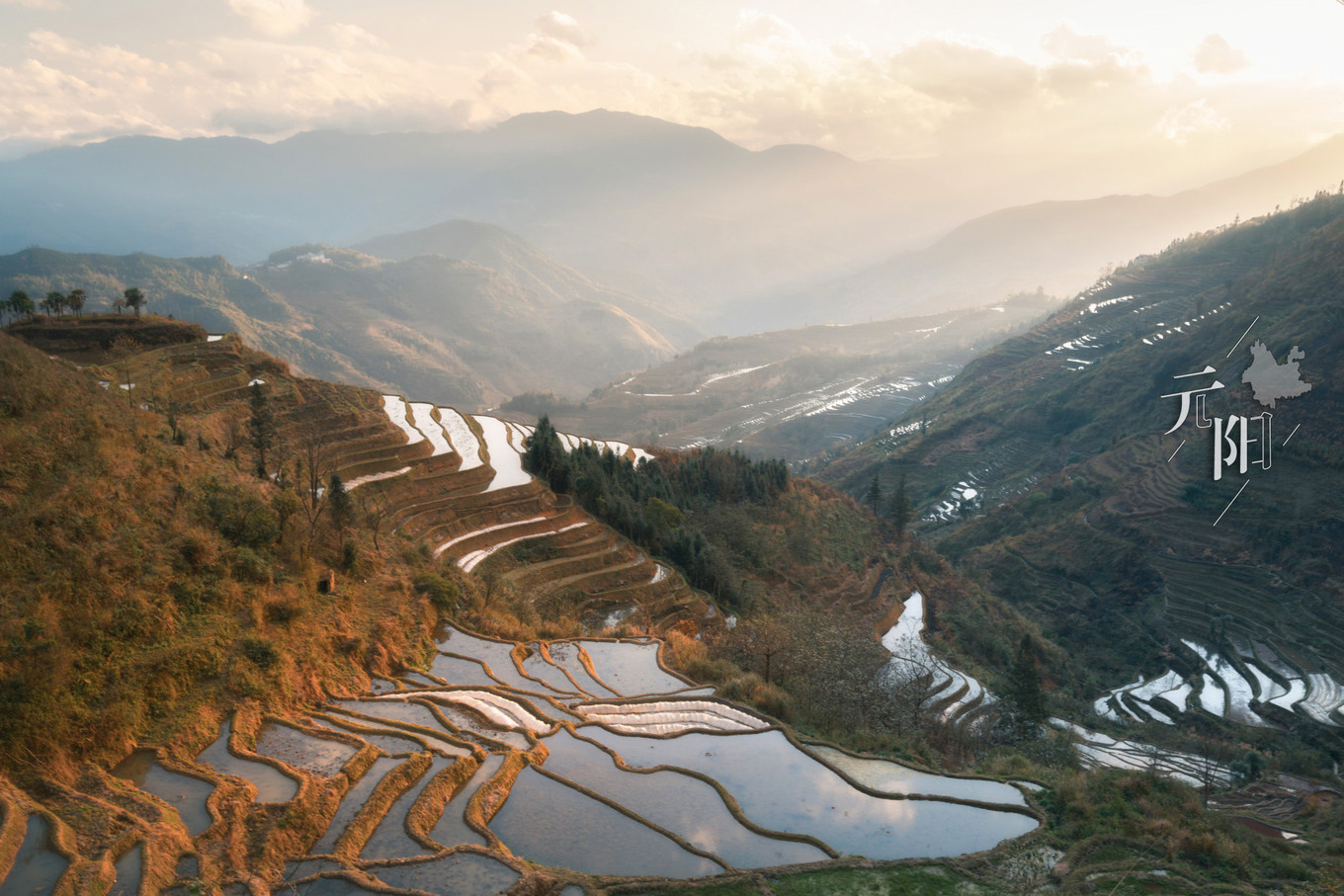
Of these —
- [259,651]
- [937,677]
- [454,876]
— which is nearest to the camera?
[454,876]

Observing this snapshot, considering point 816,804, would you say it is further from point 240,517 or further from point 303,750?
point 240,517

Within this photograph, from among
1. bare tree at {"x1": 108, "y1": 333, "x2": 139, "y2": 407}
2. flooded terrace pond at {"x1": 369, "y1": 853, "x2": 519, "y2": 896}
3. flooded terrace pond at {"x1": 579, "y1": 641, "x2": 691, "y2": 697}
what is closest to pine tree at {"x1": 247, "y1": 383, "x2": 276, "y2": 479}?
bare tree at {"x1": 108, "y1": 333, "x2": 139, "y2": 407}

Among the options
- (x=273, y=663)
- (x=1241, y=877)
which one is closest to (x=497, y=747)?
(x=273, y=663)

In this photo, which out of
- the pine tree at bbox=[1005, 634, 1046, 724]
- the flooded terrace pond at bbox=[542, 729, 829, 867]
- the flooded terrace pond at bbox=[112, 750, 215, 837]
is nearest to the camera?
the flooded terrace pond at bbox=[112, 750, 215, 837]

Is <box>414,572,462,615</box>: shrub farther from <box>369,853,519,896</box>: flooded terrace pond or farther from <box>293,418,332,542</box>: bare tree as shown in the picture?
<box>369,853,519,896</box>: flooded terrace pond

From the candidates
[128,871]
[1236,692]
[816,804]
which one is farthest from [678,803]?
[1236,692]

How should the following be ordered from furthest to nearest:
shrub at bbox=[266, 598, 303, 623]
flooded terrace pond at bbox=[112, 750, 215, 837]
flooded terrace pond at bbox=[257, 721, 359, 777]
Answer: shrub at bbox=[266, 598, 303, 623] < flooded terrace pond at bbox=[257, 721, 359, 777] < flooded terrace pond at bbox=[112, 750, 215, 837]
